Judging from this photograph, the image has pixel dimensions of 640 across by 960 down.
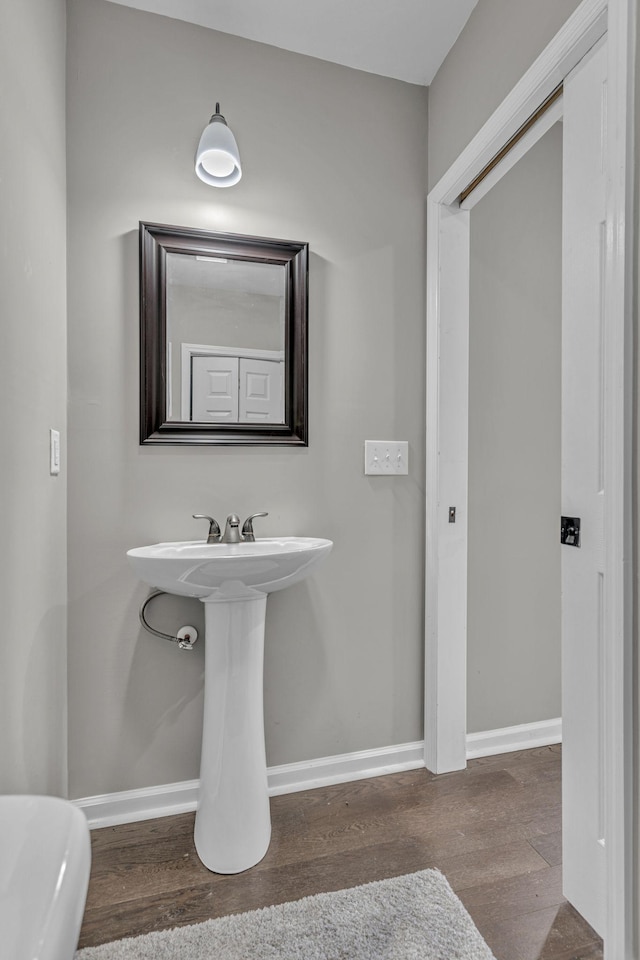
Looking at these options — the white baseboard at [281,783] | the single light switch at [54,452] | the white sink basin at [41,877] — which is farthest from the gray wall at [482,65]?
the white baseboard at [281,783]

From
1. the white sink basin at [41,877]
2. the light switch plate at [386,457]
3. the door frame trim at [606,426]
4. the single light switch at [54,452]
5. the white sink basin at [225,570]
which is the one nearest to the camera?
the white sink basin at [41,877]

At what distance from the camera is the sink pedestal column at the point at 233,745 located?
1.39 metres

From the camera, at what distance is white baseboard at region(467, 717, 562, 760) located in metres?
1.95

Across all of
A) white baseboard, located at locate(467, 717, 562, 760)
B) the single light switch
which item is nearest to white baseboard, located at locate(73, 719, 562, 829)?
white baseboard, located at locate(467, 717, 562, 760)

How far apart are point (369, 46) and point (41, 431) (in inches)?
64.4

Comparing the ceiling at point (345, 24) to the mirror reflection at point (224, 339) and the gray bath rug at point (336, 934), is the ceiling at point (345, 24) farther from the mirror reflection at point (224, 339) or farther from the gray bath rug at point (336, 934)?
the gray bath rug at point (336, 934)

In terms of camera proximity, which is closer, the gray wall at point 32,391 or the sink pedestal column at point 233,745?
the gray wall at point 32,391

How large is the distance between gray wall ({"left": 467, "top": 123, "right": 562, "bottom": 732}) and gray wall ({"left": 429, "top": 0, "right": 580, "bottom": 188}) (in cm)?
33

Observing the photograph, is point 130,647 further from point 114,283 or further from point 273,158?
point 273,158

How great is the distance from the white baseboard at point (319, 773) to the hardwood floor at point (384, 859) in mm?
31

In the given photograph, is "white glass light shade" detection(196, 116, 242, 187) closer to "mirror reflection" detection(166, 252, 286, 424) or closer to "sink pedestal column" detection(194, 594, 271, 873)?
"mirror reflection" detection(166, 252, 286, 424)

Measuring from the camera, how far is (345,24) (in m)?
1.63

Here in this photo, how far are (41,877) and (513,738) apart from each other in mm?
1962

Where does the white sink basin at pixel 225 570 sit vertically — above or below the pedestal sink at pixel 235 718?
above
